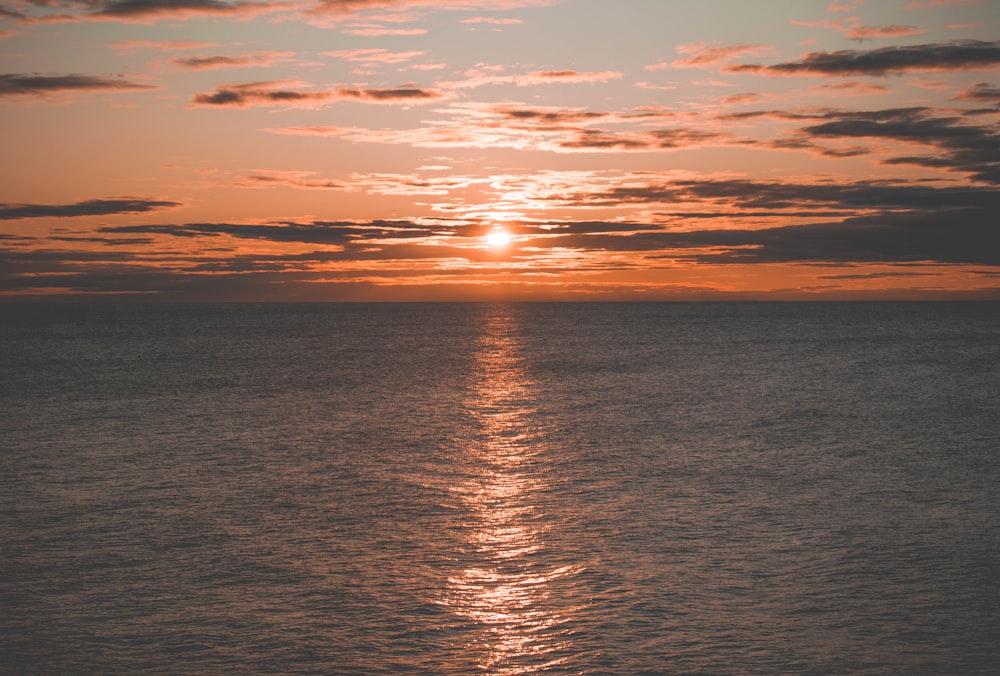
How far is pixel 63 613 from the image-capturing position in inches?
795

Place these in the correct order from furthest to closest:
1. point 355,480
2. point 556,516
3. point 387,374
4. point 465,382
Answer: point 387,374 → point 465,382 → point 355,480 → point 556,516

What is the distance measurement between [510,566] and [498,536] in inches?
120

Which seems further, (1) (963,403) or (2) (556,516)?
(1) (963,403)

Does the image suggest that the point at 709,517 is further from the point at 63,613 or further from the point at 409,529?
the point at 63,613

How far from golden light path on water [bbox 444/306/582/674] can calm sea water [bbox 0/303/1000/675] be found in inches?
3.8

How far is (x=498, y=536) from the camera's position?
88.3ft

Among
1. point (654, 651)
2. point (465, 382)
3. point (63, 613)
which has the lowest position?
point (654, 651)

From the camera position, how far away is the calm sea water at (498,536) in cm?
1858

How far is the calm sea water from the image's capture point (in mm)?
18578

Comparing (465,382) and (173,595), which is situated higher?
(465,382)

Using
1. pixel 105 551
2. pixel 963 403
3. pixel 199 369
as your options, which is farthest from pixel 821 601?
pixel 199 369

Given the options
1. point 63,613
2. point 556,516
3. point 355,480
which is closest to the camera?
point 63,613

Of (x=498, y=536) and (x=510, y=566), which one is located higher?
(x=498, y=536)

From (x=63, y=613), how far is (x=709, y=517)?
18.9 metres
